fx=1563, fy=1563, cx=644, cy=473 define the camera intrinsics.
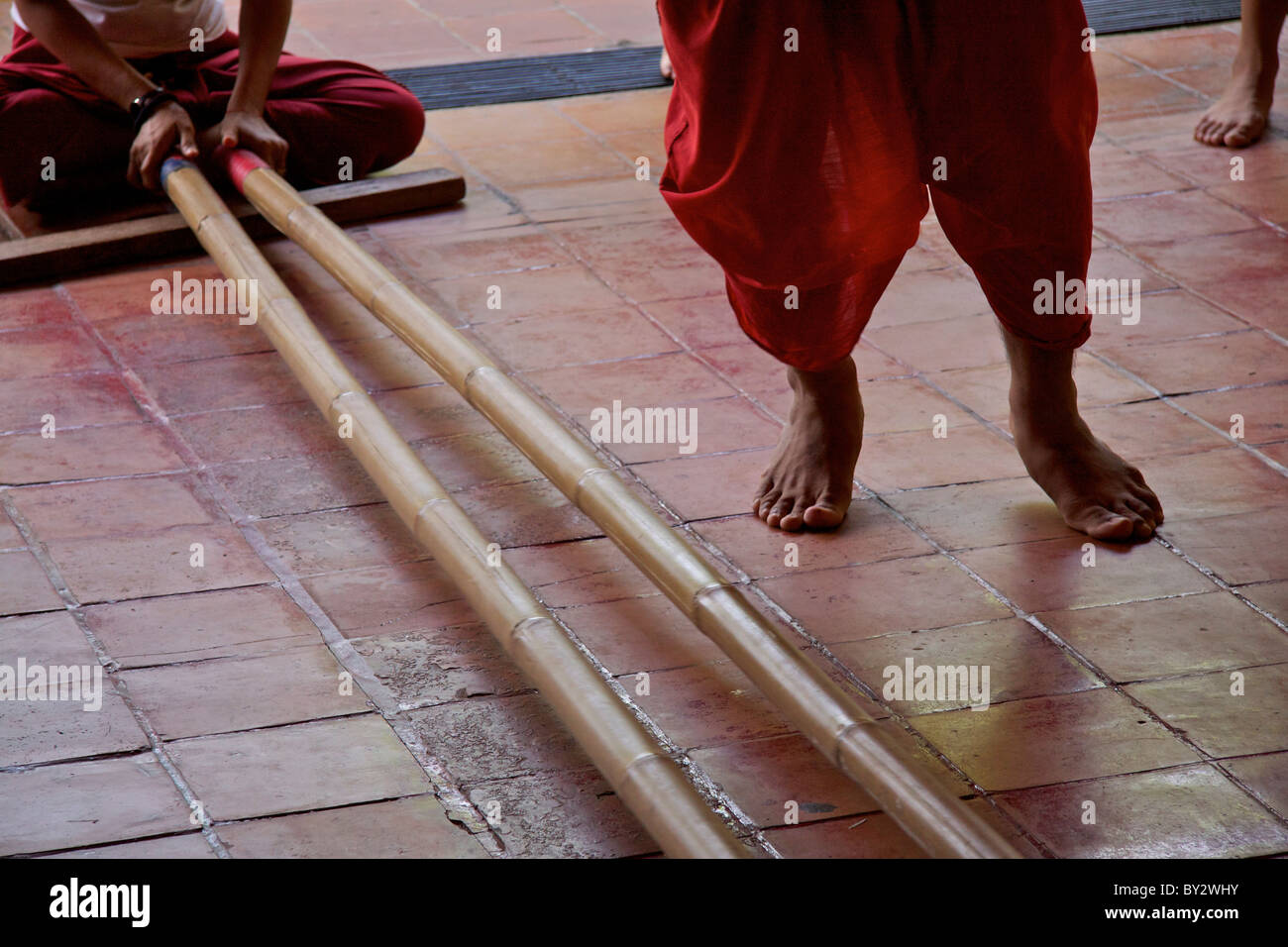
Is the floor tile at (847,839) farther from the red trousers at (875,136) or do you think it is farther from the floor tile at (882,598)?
the red trousers at (875,136)

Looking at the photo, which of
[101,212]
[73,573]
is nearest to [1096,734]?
[73,573]

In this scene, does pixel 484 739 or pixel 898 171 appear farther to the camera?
pixel 898 171

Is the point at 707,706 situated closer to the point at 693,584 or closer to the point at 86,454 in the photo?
the point at 693,584

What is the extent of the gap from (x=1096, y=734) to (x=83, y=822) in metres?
1.10

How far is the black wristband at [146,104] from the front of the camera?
3.23 metres

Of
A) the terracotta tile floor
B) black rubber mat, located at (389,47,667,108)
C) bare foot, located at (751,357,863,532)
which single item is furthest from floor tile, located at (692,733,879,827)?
black rubber mat, located at (389,47,667,108)

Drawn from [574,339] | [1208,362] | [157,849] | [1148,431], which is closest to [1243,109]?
[1208,362]

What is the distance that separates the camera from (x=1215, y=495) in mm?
2277

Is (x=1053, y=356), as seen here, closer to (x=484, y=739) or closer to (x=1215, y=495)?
(x=1215, y=495)

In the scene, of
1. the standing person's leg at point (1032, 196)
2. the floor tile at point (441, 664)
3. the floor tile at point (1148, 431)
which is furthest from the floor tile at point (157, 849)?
the floor tile at point (1148, 431)

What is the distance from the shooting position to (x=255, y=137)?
328 cm

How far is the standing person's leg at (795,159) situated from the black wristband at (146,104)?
156cm

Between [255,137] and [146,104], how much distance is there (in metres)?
0.23

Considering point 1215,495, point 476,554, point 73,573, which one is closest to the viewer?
point 476,554
